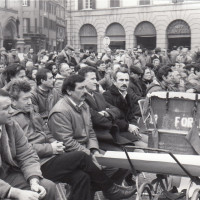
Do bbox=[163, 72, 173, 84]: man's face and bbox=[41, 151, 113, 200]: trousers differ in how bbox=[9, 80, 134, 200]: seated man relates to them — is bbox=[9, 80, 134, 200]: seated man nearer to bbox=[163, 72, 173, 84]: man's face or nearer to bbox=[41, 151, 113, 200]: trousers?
bbox=[41, 151, 113, 200]: trousers

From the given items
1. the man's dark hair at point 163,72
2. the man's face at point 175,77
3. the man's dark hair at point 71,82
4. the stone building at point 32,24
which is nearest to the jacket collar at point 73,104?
the man's dark hair at point 71,82

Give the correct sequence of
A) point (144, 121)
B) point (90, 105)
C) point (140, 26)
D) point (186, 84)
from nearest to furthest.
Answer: point (144, 121) < point (90, 105) < point (186, 84) < point (140, 26)

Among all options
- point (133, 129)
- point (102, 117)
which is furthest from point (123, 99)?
point (102, 117)

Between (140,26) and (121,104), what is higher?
(140,26)

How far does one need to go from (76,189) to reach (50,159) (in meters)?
0.41

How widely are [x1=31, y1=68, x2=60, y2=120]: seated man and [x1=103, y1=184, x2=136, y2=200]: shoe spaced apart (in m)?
2.10

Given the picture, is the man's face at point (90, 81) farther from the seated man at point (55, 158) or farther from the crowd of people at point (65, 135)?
the seated man at point (55, 158)

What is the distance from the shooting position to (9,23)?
52156 mm

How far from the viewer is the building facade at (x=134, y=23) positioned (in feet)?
114

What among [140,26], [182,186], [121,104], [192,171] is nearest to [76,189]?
[192,171]

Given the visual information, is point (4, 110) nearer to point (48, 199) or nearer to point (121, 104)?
point (48, 199)

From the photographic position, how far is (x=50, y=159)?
189 inches

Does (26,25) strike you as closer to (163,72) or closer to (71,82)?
(163,72)

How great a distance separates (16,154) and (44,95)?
2.98m
